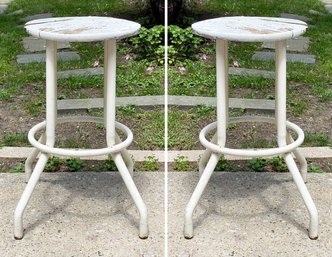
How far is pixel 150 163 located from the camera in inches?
156

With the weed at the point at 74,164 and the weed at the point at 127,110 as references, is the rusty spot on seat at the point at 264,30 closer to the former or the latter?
the weed at the point at 74,164

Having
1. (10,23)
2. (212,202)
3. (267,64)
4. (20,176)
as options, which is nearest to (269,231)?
(212,202)

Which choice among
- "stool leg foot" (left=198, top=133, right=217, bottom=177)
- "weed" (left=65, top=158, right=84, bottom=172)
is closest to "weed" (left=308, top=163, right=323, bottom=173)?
"stool leg foot" (left=198, top=133, right=217, bottom=177)

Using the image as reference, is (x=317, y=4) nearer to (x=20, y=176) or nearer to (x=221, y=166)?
(x=221, y=166)

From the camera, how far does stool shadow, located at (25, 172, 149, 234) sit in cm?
326

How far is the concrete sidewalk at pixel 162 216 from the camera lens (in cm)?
294

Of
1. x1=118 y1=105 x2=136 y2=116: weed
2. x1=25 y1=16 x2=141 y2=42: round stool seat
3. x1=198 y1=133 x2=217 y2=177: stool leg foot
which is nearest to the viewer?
x1=25 y1=16 x2=141 y2=42: round stool seat

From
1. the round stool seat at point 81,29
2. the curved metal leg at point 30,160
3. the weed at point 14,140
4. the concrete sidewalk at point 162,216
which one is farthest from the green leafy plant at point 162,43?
the round stool seat at point 81,29

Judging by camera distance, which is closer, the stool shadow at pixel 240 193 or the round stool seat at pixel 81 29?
the round stool seat at pixel 81 29

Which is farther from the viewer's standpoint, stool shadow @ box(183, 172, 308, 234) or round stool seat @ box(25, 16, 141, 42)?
stool shadow @ box(183, 172, 308, 234)

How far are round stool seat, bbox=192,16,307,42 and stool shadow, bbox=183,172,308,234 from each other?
859mm

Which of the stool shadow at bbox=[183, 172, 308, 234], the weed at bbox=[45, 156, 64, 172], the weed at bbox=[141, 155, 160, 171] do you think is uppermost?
the stool shadow at bbox=[183, 172, 308, 234]

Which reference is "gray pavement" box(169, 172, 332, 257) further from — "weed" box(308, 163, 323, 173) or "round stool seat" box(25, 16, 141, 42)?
"round stool seat" box(25, 16, 141, 42)

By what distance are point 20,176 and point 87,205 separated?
55 cm
